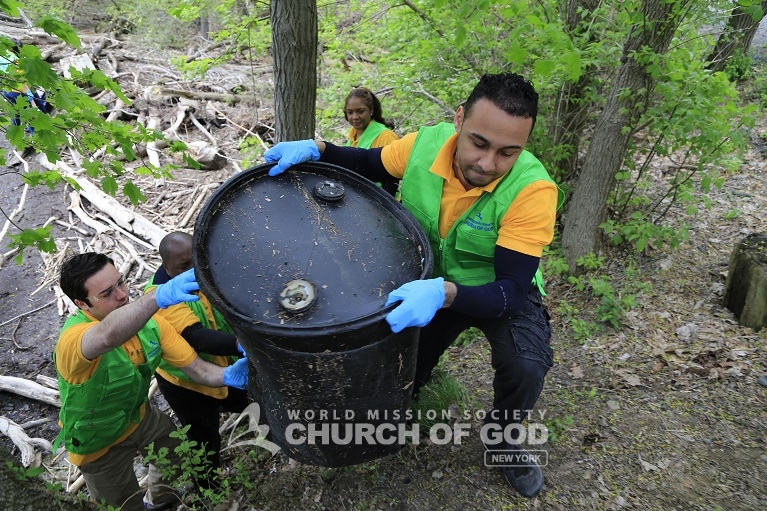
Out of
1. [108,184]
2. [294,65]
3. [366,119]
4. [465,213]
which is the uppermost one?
[294,65]

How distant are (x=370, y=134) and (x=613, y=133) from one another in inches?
82.8

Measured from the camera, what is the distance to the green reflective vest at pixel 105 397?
7.00ft

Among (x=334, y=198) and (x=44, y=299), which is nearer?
(x=334, y=198)

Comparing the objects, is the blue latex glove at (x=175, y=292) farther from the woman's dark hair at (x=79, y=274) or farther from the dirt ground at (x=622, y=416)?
the dirt ground at (x=622, y=416)

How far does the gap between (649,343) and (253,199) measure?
316 centimetres

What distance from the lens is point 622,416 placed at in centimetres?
289

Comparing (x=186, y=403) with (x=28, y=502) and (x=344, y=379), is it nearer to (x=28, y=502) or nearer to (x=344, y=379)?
(x=28, y=502)

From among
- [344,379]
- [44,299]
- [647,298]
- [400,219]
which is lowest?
[44,299]

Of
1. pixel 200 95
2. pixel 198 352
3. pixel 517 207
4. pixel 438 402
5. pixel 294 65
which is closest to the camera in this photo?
pixel 517 207

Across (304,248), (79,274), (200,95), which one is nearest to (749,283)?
(304,248)

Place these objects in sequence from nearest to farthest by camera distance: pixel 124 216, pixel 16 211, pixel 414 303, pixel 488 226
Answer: pixel 414 303 → pixel 488 226 → pixel 124 216 → pixel 16 211

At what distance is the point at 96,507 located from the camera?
204cm

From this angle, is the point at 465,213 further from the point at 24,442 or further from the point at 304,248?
the point at 24,442

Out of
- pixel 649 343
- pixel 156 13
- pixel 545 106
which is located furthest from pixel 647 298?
pixel 156 13
